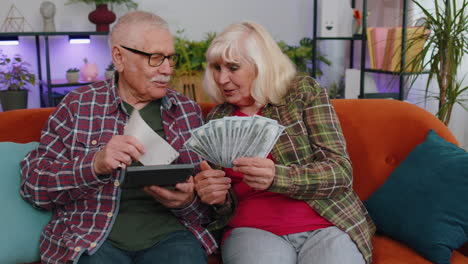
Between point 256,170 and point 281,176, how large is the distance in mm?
114

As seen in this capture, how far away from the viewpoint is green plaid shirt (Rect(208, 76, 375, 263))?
1.68 m

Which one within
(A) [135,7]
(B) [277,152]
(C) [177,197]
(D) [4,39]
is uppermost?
(A) [135,7]

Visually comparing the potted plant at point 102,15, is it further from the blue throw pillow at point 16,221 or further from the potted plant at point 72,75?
the blue throw pillow at point 16,221

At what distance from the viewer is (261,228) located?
177 cm

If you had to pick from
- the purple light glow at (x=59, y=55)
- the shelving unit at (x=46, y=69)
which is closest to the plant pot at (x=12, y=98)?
the shelving unit at (x=46, y=69)

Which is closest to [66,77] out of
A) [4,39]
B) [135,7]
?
[4,39]

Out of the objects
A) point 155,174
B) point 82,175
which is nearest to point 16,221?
point 82,175

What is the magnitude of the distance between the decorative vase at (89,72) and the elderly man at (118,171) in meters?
3.20

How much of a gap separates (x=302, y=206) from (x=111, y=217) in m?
0.69

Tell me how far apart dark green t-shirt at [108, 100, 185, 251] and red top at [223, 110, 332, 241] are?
243 millimetres

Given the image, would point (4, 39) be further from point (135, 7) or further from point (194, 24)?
point (194, 24)

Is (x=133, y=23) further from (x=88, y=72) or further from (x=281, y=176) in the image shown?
(x=88, y=72)

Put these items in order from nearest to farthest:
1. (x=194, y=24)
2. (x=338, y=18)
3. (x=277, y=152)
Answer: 1. (x=277, y=152)
2. (x=338, y=18)
3. (x=194, y=24)

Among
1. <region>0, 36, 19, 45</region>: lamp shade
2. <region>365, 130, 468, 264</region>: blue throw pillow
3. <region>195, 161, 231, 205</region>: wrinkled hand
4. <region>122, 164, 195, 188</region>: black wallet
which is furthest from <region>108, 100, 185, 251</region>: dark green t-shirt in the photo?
<region>0, 36, 19, 45</region>: lamp shade
